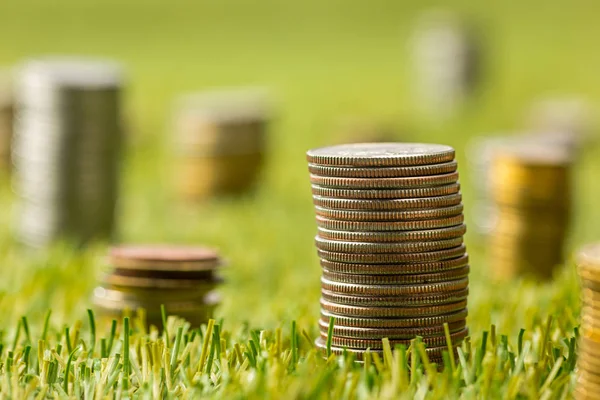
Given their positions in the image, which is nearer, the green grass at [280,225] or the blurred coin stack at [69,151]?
the green grass at [280,225]

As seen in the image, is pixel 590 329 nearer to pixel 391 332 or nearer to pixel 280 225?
pixel 391 332

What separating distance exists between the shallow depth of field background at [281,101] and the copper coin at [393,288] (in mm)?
1013

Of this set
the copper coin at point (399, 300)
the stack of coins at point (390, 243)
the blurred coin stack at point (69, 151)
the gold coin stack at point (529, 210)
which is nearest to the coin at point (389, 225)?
the stack of coins at point (390, 243)

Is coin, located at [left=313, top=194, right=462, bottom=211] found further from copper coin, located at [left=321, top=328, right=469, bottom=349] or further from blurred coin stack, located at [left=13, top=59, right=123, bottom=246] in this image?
blurred coin stack, located at [left=13, top=59, right=123, bottom=246]

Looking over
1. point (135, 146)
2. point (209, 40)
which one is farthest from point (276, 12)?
point (135, 146)

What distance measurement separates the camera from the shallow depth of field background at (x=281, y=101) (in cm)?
703

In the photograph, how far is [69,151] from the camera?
888 cm

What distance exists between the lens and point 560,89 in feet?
77.5

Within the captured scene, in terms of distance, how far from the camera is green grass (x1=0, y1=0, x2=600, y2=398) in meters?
4.46

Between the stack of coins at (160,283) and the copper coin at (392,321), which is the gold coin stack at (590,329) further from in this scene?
the stack of coins at (160,283)

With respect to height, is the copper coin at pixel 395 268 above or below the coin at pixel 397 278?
above

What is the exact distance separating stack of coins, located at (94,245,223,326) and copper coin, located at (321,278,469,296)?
126 cm

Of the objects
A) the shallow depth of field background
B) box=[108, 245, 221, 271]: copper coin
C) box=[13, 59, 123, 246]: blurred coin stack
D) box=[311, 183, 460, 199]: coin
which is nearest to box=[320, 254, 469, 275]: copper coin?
box=[311, 183, 460, 199]: coin

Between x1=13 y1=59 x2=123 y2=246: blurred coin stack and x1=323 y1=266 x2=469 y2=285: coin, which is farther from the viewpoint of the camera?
x1=13 y1=59 x2=123 y2=246: blurred coin stack
